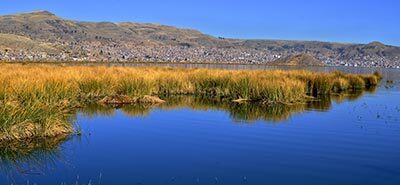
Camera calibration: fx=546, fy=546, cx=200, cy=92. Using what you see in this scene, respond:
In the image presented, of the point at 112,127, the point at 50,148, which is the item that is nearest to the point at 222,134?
the point at 112,127

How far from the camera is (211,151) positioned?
12453 millimetres

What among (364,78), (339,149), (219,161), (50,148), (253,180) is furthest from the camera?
(364,78)

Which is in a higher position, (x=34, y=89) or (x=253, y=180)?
(x=34, y=89)

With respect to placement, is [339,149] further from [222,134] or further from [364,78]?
[364,78]

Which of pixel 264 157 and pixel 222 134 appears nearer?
pixel 264 157

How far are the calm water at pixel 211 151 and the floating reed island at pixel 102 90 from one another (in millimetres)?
628

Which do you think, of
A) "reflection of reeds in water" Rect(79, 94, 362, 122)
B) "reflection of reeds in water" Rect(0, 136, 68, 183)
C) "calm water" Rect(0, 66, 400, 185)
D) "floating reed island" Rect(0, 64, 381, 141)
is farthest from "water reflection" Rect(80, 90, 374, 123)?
"reflection of reeds in water" Rect(0, 136, 68, 183)

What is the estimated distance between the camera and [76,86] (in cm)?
2230

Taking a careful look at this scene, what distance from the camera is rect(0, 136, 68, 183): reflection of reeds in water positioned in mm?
10113

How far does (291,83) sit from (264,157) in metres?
14.8

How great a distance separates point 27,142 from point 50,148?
684 millimetres

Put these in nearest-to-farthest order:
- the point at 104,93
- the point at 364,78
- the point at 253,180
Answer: the point at 253,180 → the point at 104,93 → the point at 364,78

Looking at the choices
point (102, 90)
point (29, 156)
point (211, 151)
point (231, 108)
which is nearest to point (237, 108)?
point (231, 108)

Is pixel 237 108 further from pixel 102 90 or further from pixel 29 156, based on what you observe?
pixel 29 156
